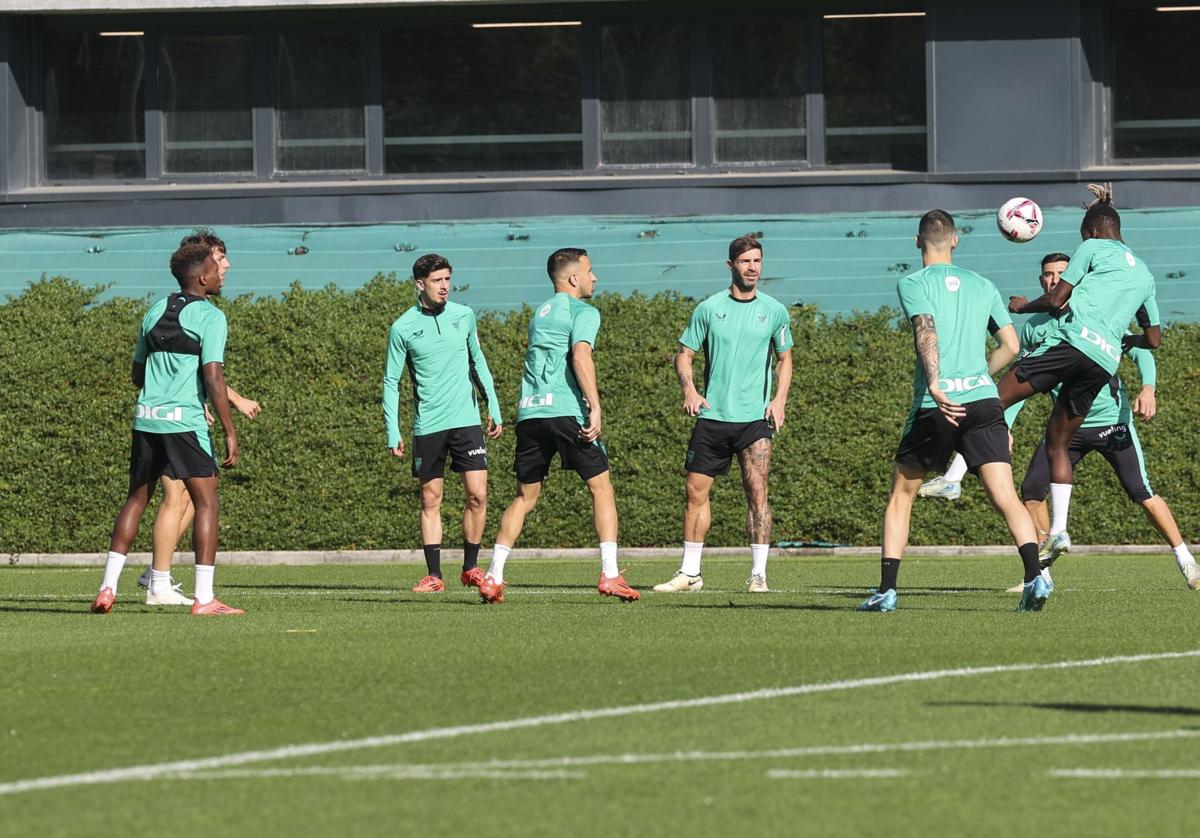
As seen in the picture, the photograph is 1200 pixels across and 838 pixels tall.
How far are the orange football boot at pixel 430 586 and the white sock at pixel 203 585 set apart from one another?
2.54m

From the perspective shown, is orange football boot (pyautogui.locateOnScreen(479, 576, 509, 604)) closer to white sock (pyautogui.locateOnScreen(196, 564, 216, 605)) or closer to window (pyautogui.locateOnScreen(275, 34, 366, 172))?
white sock (pyautogui.locateOnScreen(196, 564, 216, 605))

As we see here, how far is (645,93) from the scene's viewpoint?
2789 cm

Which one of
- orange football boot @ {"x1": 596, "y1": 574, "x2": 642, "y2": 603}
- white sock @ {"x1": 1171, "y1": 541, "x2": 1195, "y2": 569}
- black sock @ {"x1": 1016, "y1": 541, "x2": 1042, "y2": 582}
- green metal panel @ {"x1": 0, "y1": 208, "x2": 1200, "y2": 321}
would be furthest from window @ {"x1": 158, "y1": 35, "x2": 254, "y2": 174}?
black sock @ {"x1": 1016, "y1": 541, "x2": 1042, "y2": 582}

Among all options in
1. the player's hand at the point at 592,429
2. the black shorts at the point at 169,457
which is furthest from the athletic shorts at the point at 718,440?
the black shorts at the point at 169,457

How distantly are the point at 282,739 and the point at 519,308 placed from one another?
654 inches

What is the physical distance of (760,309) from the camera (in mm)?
14352

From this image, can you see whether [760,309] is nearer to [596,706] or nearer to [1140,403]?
[1140,403]

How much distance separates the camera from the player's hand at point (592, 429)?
13.4 m

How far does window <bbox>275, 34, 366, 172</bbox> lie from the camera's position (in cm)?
2820

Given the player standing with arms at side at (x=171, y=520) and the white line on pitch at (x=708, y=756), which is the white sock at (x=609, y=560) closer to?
the player standing with arms at side at (x=171, y=520)

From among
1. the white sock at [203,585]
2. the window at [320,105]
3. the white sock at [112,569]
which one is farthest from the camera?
the window at [320,105]

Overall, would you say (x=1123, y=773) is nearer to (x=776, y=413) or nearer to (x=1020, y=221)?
(x=1020, y=221)

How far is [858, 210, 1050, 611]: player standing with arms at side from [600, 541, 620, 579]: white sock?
1.89m

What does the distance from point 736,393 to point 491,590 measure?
96.2 inches
